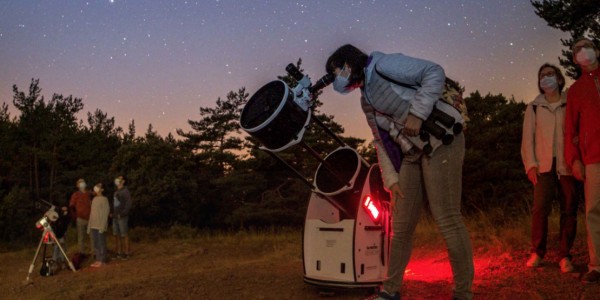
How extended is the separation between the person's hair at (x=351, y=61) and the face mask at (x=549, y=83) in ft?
8.97

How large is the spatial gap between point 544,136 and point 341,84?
9.34 feet

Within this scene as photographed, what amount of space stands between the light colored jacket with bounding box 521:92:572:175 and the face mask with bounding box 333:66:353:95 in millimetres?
2747

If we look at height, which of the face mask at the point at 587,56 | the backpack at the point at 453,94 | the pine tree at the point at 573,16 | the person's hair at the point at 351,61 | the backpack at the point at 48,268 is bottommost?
the backpack at the point at 48,268

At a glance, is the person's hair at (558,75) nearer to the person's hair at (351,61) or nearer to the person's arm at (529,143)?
the person's arm at (529,143)

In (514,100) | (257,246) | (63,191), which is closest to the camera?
(257,246)

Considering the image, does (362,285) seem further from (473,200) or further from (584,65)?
(473,200)

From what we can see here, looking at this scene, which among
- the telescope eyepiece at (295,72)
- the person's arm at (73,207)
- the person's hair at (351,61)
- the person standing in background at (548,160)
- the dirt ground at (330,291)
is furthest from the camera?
the person's arm at (73,207)

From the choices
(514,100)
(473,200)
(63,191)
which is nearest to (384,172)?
(473,200)

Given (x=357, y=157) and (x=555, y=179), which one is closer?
(x=357, y=157)

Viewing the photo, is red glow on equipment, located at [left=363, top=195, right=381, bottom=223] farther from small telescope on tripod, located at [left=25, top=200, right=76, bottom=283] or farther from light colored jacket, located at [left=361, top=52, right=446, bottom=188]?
small telescope on tripod, located at [left=25, top=200, right=76, bottom=283]

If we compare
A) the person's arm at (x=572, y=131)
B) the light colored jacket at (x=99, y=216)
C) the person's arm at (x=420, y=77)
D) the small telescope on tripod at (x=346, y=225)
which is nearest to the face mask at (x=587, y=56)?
the person's arm at (x=572, y=131)

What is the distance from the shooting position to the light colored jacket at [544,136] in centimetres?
531

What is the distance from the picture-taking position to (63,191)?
39594mm

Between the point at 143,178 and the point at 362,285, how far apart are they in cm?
3260
